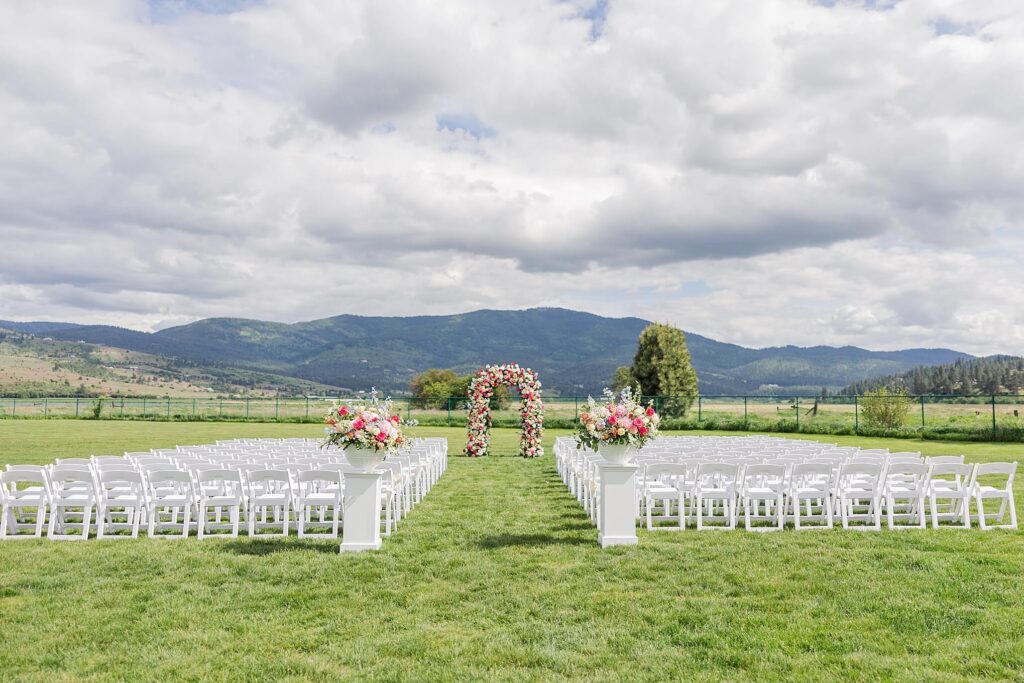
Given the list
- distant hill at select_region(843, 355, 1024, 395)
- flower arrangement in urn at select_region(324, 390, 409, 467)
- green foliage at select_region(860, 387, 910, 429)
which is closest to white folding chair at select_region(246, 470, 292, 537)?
flower arrangement in urn at select_region(324, 390, 409, 467)

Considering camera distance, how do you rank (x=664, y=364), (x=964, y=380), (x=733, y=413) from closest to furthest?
(x=733, y=413) < (x=664, y=364) < (x=964, y=380)

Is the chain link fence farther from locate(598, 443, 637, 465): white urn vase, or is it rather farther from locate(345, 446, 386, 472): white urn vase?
locate(345, 446, 386, 472): white urn vase

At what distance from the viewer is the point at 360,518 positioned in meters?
8.30

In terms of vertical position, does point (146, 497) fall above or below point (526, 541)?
above

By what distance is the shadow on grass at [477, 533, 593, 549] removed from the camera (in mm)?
8570

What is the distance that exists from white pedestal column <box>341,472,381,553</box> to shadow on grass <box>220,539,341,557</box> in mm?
225

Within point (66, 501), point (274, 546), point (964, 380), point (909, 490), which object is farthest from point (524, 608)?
point (964, 380)

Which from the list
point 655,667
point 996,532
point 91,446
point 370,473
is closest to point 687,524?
point 996,532

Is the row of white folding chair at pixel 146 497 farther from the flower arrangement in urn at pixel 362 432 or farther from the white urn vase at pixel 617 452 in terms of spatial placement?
the white urn vase at pixel 617 452

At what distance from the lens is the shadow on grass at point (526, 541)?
8.57 metres

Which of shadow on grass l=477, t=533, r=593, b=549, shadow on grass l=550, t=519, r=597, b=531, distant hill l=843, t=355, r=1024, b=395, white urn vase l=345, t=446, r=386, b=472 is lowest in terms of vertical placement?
shadow on grass l=550, t=519, r=597, b=531

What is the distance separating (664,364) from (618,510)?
54.4 meters

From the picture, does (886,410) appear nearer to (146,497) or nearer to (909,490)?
(909,490)

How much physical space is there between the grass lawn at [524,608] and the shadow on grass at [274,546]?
5 cm
